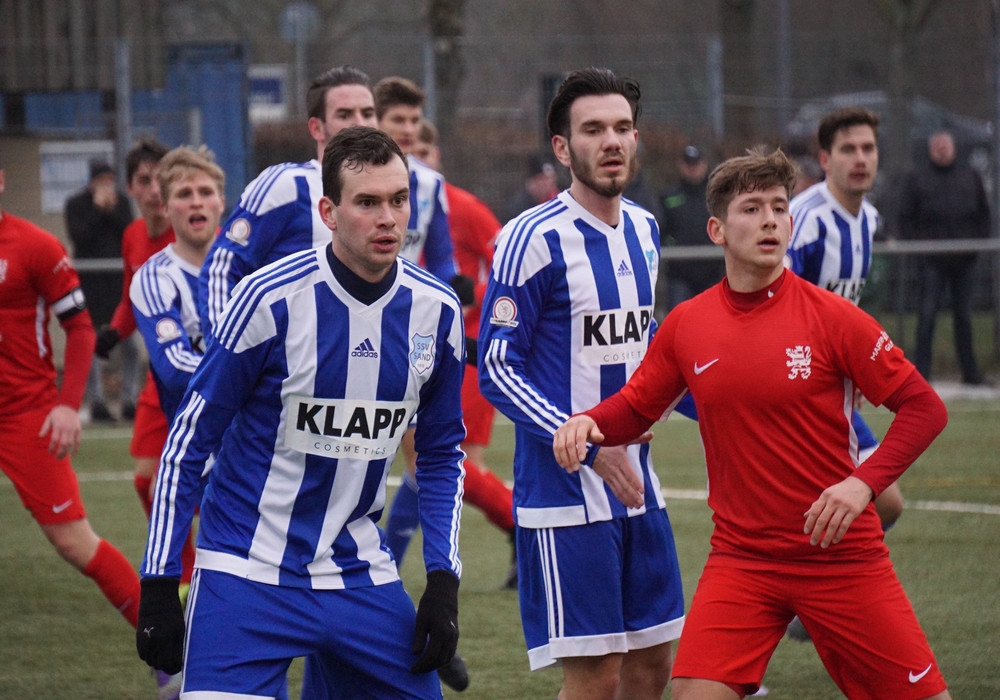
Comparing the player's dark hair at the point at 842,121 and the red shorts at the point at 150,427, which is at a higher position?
the player's dark hair at the point at 842,121

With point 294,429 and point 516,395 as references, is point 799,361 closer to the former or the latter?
point 516,395

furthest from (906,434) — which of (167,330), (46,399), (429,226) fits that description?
(46,399)

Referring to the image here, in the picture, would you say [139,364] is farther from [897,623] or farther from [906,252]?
[897,623]

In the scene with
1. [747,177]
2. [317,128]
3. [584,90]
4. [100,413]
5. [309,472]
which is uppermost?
[584,90]

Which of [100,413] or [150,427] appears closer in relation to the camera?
[150,427]

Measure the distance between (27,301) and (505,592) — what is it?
2797mm

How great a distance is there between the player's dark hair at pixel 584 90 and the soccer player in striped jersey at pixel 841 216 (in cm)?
168

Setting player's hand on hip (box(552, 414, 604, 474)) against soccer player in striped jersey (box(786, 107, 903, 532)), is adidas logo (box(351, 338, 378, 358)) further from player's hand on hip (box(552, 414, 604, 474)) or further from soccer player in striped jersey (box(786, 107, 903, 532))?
soccer player in striped jersey (box(786, 107, 903, 532))

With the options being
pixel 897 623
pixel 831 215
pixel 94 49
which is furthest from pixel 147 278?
pixel 94 49

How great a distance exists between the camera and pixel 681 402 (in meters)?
4.57

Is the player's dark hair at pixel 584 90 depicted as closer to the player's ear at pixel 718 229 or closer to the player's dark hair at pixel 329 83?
the player's ear at pixel 718 229

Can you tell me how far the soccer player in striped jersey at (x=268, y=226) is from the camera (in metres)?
5.39

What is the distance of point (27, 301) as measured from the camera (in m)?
6.20

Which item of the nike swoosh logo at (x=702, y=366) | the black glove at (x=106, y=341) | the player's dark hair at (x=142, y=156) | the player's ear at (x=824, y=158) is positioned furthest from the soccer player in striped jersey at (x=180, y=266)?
the player's ear at (x=824, y=158)
